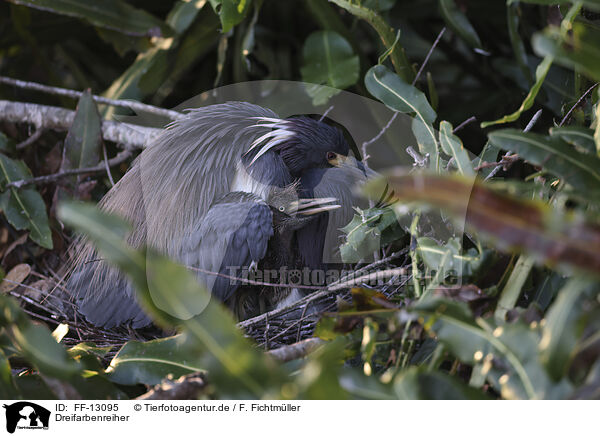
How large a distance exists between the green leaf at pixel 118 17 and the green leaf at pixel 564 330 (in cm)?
164

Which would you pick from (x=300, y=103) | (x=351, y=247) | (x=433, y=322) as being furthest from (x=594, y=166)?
(x=300, y=103)

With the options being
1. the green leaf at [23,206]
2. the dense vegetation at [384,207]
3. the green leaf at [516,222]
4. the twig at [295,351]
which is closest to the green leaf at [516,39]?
the dense vegetation at [384,207]

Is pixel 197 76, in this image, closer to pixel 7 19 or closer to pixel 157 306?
pixel 7 19

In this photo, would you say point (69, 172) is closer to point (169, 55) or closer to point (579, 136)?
point (169, 55)

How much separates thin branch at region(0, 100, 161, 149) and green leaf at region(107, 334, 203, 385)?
905mm

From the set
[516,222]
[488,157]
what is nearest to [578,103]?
[488,157]

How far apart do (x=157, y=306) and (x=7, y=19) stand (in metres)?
1.95

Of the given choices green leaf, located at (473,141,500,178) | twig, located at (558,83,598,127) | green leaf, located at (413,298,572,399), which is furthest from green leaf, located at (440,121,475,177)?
green leaf, located at (413,298,572,399)

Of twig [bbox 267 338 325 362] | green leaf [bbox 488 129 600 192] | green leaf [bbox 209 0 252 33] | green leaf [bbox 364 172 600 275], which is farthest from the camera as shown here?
green leaf [bbox 209 0 252 33]

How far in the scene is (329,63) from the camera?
1.95m

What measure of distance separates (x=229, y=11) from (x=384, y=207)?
75 centimetres
